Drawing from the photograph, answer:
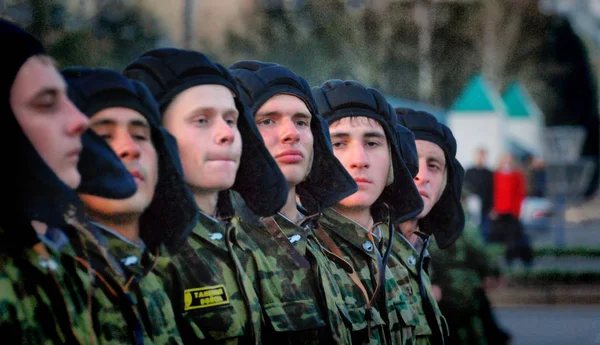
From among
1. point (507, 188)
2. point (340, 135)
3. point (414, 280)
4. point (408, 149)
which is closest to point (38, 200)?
point (340, 135)

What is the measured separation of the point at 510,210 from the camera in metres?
16.0

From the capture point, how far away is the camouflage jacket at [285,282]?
472cm

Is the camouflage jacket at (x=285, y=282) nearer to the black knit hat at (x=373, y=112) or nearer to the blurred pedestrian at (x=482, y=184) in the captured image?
the black knit hat at (x=373, y=112)

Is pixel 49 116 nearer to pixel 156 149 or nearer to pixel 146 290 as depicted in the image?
pixel 156 149

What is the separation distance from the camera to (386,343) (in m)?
5.87

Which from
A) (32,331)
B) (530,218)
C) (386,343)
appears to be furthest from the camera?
(530,218)

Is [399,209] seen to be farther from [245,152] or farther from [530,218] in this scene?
[530,218]

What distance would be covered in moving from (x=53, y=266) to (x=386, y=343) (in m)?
2.59

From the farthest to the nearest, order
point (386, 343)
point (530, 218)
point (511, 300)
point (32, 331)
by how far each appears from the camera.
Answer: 1. point (530, 218)
2. point (511, 300)
3. point (386, 343)
4. point (32, 331)

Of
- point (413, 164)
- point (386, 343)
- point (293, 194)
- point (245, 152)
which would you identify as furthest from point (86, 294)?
point (413, 164)

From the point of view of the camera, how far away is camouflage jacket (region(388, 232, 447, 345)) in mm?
6266

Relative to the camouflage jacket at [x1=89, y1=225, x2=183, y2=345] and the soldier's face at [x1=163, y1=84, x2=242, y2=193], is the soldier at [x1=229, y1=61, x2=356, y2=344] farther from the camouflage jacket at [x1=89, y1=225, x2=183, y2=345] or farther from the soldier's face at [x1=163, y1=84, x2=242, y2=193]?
the camouflage jacket at [x1=89, y1=225, x2=183, y2=345]

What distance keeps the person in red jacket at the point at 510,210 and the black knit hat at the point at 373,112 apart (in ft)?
24.3

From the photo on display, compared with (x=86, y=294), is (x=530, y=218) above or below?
above
